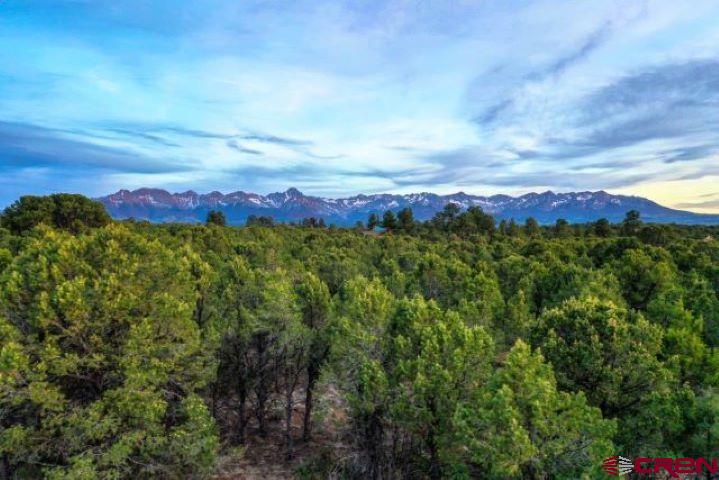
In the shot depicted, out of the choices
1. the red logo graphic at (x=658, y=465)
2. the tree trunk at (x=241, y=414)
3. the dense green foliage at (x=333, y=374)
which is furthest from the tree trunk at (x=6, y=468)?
the red logo graphic at (x=658, y=465)

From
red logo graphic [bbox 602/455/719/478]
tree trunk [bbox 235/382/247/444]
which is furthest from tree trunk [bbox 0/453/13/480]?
red logo graphic [bbox 602/455/719/478]

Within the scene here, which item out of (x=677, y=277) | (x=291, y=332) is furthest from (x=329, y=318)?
(x=677, y=277)

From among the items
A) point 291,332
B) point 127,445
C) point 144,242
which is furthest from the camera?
point 291,332

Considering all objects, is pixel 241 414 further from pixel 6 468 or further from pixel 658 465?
pixel 658 465

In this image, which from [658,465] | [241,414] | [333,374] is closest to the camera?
[658,465]

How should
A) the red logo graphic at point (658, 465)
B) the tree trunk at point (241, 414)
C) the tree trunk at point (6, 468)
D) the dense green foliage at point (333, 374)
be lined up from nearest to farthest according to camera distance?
the red logo graphic at point (658, 465), the dense green foliage at point (333, 374), the tree trunk at point (6, 468), the tree trunk at point (241, 414)

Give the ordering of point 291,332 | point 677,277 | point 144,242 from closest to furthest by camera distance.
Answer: point 144,242 < point 291,332 < point 677,277

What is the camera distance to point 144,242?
25.0 metres

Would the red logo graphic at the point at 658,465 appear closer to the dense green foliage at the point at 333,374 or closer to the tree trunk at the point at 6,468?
the dense green foliage at the point at 333,374

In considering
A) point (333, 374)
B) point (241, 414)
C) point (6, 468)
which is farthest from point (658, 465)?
point (6, 468)

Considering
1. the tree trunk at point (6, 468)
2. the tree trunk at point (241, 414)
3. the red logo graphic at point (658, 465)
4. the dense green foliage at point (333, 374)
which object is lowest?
the tree trunk at point (241, 414)

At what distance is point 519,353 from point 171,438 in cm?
1844

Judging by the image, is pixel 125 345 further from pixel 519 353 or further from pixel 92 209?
pixel 92 209

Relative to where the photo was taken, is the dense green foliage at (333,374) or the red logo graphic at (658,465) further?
the dense green foliage at (333,374)
